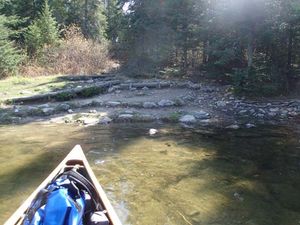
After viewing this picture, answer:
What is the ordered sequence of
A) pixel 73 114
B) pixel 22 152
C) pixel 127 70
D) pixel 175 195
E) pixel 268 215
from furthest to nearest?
pixel 127 70, pixel 73 114, pixel 22 152, pixel 175 195, pixel 268 215

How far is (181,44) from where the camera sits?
1945 centimetres

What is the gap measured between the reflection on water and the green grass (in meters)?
4.01

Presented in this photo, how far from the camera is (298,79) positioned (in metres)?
15.3

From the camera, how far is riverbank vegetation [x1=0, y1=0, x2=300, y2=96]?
14.3 meters

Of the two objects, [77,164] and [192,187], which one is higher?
[77,164]

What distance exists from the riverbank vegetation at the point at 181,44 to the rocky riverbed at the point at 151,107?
3.37ft

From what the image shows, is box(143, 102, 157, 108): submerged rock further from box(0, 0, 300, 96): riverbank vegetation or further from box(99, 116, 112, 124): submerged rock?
box(0, 0, 300, 96): riverbank vegetation

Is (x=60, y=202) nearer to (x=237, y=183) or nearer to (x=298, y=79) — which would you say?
(x=237, y=183)

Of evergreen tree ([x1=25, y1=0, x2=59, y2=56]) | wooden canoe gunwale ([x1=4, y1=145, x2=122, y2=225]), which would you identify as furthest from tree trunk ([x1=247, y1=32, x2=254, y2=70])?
evergreen tree ([x1=25, y1=0, x2=59, y2=56])

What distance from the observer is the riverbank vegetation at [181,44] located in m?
14.3

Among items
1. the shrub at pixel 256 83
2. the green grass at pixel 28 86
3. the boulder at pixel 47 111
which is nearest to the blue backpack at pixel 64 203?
the boulder at pixel 47 111

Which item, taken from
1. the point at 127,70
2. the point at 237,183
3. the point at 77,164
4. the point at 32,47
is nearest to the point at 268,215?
the point at 237,183

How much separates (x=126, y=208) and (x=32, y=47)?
77.0ft

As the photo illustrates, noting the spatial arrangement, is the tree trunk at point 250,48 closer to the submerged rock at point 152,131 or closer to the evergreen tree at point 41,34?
the submerged rock at point 152,131
